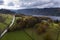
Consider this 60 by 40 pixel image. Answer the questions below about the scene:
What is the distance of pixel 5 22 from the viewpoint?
1.40 m

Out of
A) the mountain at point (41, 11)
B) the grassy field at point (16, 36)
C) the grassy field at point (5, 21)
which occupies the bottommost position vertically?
the grassy field at point (16, 36)

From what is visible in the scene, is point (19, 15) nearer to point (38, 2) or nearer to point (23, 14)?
point (23, 14)

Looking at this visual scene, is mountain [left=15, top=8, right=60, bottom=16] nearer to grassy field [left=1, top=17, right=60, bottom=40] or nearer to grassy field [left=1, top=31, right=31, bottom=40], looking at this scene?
grassy field [left=1, top=17, right=60, bottom=40]

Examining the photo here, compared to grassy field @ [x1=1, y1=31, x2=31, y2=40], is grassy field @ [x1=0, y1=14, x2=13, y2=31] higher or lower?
grassy field @ [x1=0, y1=14, x2=13, y2=31]

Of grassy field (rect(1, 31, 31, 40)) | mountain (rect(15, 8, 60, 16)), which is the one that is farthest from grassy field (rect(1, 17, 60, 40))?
mountain (rect(15, 8, 60, 16))

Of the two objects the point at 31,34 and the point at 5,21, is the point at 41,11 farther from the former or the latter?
the point at 5,21

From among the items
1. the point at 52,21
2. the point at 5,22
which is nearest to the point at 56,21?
the point at 52,21

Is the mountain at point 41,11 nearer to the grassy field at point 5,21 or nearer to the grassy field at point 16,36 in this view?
the grassy field at point 5,21

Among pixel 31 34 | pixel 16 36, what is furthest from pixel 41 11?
pixel 16 36

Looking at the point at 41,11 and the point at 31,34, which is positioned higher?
the point at 41,11

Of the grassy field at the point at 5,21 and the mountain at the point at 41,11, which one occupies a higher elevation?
the mountain at the point at 41,11

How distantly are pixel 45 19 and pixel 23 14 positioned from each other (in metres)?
0.23

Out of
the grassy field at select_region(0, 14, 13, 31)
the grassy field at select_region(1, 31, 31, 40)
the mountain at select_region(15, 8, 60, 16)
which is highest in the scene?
the mountain at select_region(15, 8, 60, 16)

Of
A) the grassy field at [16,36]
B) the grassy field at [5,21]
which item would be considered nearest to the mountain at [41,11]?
the grassy field at [5,21]
